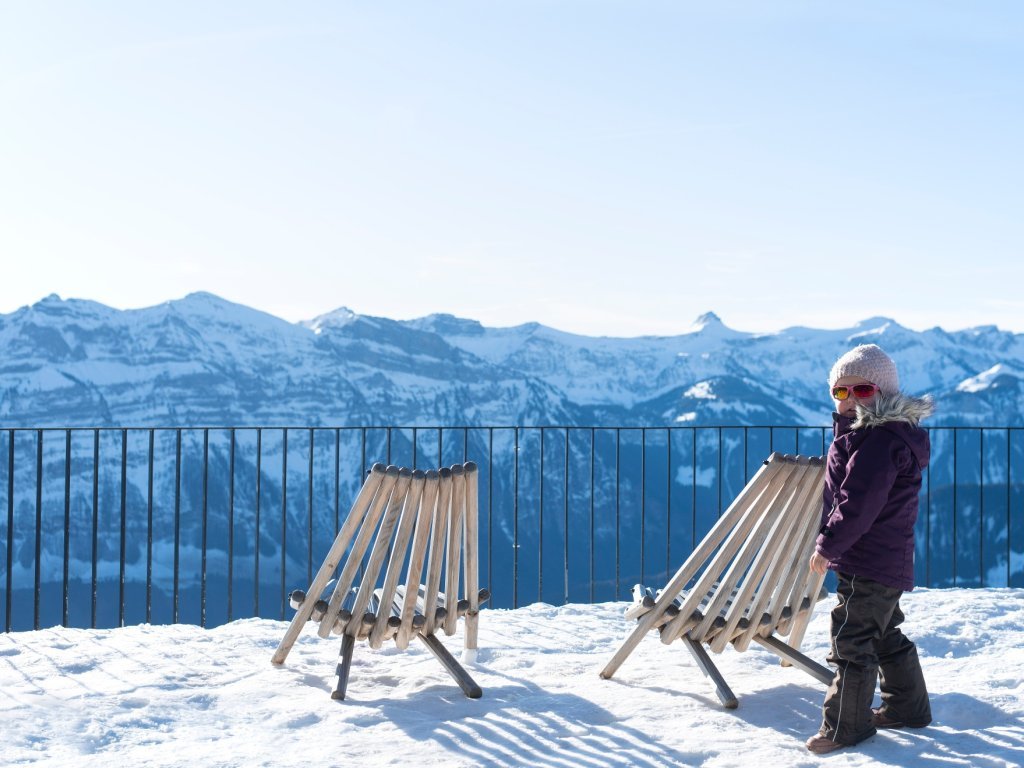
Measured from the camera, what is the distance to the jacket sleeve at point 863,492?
11.6 ft

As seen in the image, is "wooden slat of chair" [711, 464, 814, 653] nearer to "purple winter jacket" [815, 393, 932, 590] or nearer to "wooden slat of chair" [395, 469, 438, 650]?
"purple winter jacket" [815, 393, 932, 590]

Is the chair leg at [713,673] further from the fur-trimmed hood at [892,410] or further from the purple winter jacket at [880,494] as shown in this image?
the fur-trimmed hood at [892,410]

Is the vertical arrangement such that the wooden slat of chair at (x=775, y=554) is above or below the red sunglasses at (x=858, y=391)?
below

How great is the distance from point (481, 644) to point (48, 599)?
4732 inches

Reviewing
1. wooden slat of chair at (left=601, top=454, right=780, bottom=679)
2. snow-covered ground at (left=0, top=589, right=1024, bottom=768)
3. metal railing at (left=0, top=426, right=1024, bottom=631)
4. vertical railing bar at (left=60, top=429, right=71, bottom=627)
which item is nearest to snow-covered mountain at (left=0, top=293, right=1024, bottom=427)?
metal railing at (left=0, top=426, right=1024, bottom=631)

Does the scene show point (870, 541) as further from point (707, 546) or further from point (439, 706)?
point (439, 706)

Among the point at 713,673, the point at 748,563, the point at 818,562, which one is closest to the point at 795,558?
the point at 748,563

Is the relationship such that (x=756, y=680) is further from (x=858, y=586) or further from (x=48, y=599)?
(x=48, y=599)

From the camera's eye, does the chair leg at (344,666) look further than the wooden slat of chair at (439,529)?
No

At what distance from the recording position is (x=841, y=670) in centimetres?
364

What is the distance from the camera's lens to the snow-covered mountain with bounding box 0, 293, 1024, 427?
157m

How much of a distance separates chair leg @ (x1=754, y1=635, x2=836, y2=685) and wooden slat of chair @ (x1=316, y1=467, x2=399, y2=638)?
1692 mm

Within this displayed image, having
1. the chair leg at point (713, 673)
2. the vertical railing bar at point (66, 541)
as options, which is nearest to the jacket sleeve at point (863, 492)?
the chair leg at point (713, 673)

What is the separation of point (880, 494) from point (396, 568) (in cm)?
202
